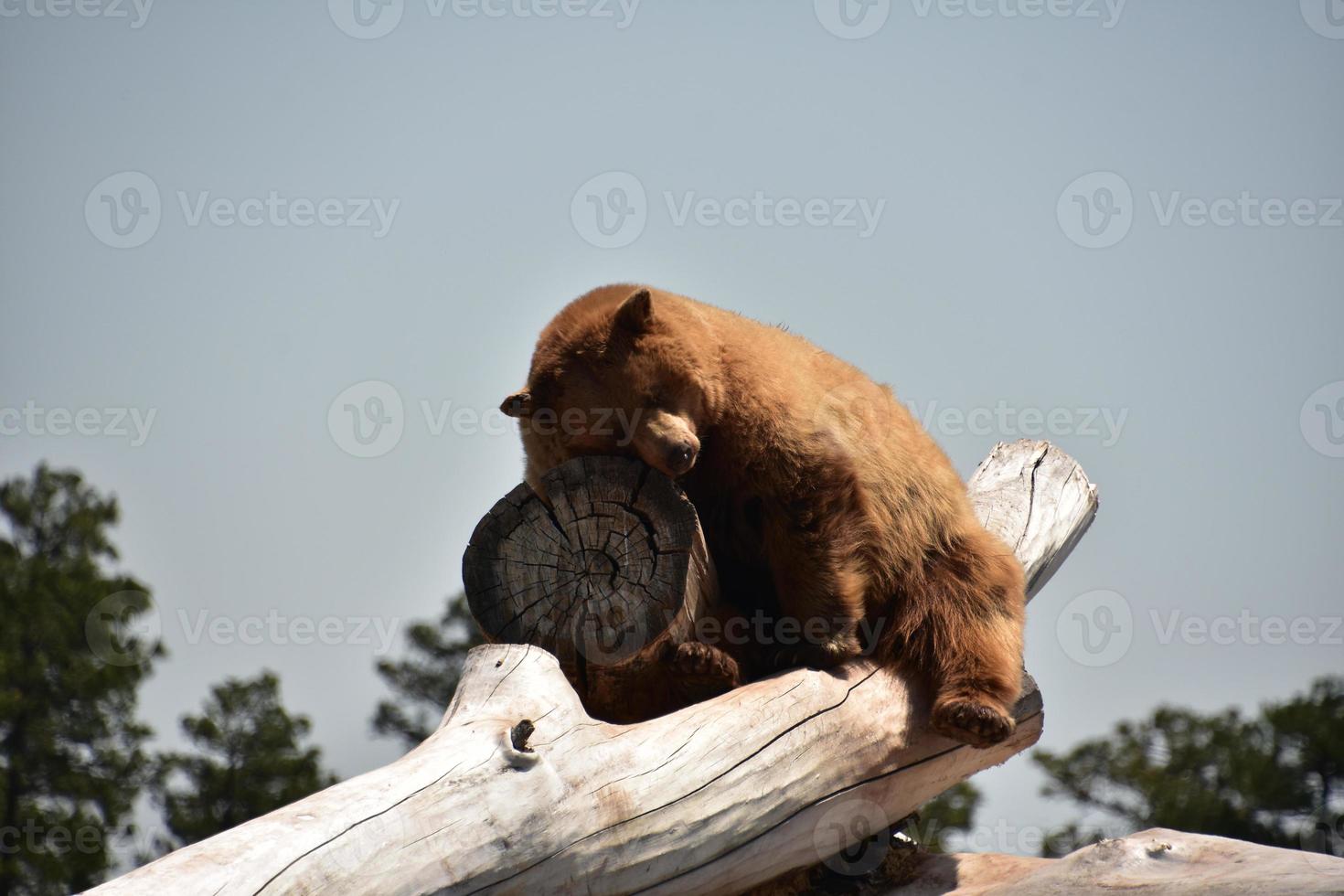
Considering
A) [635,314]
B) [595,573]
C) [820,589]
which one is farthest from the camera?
[635,314]

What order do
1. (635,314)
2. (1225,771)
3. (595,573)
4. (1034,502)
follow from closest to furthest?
(595,573)
(635,314)
(1034,502)
(1225,771)

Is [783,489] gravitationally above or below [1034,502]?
above

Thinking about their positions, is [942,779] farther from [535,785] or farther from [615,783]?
[535,785]

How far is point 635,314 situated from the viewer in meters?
5.95

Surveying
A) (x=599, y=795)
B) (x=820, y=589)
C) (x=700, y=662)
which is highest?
(x=820, y=589)

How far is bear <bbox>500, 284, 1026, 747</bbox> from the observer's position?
5.84 m

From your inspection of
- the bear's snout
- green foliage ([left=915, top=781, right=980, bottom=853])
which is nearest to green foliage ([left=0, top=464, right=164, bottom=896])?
green foliage ([left=915, top=781, right=980, bottom=853])

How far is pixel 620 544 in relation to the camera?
5.60 meters

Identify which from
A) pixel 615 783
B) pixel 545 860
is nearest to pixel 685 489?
pixel 615 783

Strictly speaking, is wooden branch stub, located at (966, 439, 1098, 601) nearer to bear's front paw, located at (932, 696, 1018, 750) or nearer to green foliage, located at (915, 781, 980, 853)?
bear's front paw, located at (932, 696, 1018, 750)

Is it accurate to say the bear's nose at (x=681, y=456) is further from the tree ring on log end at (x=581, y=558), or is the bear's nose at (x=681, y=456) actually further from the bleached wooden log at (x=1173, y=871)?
the bleached wooden log at (x=1173, y=871)

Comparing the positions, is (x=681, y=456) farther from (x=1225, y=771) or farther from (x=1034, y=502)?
(x=1225, y=771)

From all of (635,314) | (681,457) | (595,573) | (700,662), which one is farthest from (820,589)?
(635,314)

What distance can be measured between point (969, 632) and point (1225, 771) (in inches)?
386
